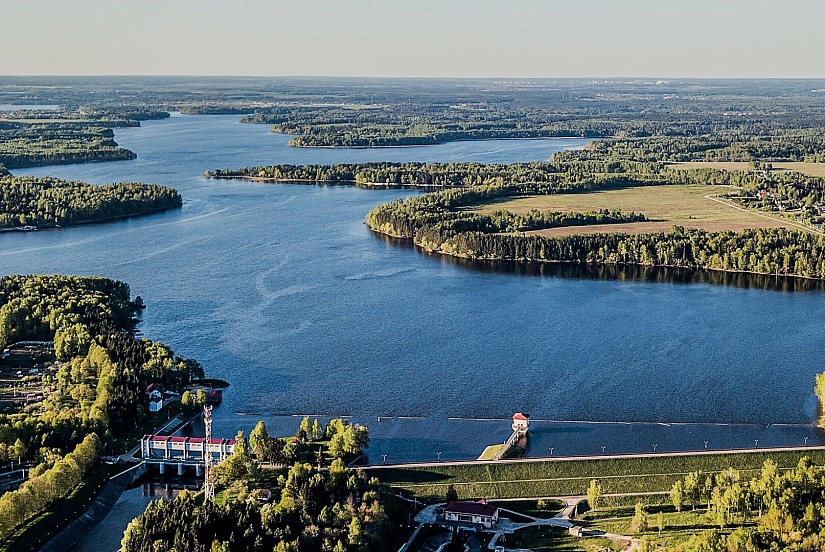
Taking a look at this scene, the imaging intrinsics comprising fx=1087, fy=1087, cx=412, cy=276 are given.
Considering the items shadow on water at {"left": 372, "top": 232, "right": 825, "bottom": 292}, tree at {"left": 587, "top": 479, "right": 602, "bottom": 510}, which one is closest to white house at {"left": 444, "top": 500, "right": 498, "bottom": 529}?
tree at {"left": 587, "top": 479, "right": 602, "bottom": 510}

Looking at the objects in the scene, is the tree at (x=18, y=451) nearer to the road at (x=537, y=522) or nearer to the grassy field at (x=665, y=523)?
the road at (x=537, y=522)

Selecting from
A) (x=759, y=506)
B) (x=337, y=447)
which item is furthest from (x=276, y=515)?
(x=759, y=506)

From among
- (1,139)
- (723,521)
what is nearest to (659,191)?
(723,521)

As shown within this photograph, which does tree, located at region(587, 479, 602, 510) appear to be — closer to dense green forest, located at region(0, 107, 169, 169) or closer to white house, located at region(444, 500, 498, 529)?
white house, located at region(444, 500, 498, 529)

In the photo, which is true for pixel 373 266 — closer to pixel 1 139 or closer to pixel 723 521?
pixel 723 521

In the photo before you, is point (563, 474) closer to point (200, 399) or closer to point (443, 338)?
point (200, 399)

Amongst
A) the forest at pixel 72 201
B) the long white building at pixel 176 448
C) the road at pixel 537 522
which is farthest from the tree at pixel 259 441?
the forest at pixel 72 201
